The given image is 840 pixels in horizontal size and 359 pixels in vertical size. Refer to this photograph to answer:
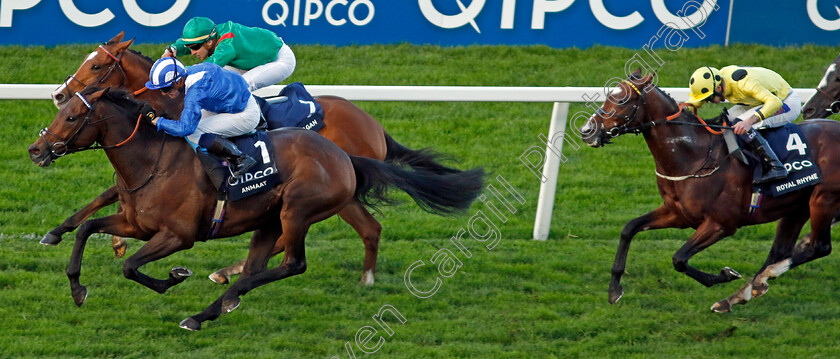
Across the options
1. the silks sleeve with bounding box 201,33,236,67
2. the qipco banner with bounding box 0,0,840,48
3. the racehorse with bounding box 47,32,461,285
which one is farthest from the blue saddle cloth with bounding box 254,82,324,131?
the qipco banner with bounding box 0,0,840,48

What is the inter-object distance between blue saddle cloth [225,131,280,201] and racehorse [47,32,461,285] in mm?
433

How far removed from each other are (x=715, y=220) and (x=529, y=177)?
3.10 meters

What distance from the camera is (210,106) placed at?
571cm

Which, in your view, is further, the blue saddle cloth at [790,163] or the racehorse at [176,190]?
the blue saddle cloth at [790,163]

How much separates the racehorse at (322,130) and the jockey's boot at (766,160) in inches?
71.7

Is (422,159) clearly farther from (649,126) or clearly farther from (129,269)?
(129,269)

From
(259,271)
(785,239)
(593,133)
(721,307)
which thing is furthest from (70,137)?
(785,239)

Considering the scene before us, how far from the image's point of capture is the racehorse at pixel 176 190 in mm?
5523

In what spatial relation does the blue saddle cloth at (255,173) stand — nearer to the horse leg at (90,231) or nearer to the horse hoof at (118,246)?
the horse leg at (90,231)

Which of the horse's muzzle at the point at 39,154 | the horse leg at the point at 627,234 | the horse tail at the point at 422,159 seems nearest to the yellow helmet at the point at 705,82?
the horse leg at the point at 627,234

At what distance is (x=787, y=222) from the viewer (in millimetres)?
6582

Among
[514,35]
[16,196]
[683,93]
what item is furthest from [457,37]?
[16,196]

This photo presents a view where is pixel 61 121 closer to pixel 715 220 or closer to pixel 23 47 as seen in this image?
pixel 715 220

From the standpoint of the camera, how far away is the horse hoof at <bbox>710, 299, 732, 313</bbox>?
623cm
